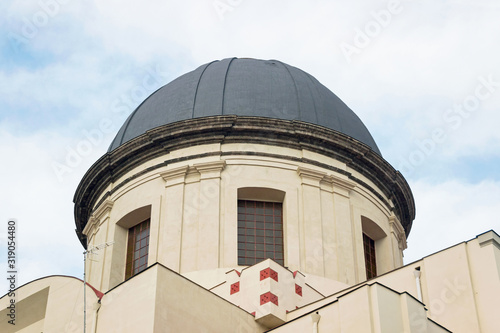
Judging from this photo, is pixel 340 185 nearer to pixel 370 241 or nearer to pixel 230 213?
pixel 370 241

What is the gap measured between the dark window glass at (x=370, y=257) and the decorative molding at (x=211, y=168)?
599 cm

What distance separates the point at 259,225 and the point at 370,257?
4.52 metres

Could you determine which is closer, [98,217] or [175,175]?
[175,175]

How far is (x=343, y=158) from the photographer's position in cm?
3017

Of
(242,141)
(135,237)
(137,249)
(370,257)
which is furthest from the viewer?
(370,257)

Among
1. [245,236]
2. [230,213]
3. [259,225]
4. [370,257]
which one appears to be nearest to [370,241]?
[370,257]

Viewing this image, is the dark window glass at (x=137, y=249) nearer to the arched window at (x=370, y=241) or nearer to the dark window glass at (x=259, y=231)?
the dark window glass at (x=259, y=231)

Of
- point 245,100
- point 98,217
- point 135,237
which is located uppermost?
point 245,100

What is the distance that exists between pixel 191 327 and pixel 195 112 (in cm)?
1139

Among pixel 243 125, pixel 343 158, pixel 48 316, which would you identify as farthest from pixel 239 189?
pixel 48 316

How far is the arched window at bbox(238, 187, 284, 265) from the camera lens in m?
27.4

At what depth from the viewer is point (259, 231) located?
91.9ft

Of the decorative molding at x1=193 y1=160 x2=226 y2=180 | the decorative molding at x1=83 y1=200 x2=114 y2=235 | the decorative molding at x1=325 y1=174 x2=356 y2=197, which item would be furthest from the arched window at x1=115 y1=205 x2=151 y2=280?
the decorative molding at x1=325 y1=174 x2=356 y2=197

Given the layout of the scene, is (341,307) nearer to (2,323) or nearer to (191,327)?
(191,327)
